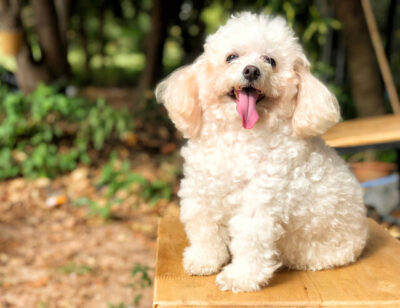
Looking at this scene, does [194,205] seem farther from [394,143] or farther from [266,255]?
[394,143]

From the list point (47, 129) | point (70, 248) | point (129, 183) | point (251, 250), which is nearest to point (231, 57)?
point (251, 250)

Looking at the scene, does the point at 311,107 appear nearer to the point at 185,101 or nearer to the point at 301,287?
the point at 185,101

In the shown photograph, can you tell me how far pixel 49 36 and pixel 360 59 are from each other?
3178 millimetres

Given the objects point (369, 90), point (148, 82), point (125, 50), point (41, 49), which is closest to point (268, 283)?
point (369, 90)

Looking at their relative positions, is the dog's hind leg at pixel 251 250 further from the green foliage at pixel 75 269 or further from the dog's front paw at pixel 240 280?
the green foliage at pixel 75 269

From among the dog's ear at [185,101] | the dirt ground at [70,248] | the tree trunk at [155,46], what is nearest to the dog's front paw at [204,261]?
the dog's ear at [185,101]

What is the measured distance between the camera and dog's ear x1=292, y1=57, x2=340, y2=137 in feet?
5.21

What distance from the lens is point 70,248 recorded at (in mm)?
3703

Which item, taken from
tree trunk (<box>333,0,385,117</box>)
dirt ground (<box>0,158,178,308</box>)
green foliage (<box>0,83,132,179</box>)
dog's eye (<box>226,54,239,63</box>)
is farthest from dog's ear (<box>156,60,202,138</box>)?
green foliage (<box>0,83,132,179</box>)

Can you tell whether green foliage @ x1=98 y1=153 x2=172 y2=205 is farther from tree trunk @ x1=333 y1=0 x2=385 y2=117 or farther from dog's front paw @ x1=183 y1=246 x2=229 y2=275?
dog's front paw @ x1=183 y1=246 x2=229 y2=275

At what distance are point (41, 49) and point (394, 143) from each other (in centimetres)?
376

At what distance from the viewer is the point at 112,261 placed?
3.55 metres

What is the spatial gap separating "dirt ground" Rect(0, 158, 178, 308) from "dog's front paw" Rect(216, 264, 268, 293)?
126 centimetres

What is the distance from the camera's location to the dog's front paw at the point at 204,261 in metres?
1.75
